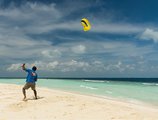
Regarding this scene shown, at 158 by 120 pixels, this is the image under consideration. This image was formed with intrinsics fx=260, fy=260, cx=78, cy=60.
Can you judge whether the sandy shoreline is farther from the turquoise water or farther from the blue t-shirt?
the turquoise water

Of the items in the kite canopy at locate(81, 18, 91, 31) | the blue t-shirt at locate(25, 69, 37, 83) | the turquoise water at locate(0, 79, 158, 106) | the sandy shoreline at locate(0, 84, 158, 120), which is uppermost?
the kite canopy at locate(81, 18, 91, 31)

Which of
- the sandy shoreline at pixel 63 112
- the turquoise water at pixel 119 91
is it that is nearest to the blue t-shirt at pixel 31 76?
the sandy shoreline at pixel 63 112

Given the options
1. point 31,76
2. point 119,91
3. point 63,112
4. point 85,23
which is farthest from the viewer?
point 119,91

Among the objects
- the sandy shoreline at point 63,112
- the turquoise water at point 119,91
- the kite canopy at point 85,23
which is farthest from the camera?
the turquoise water at point 119,91

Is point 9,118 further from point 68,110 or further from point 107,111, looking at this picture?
point 107,111

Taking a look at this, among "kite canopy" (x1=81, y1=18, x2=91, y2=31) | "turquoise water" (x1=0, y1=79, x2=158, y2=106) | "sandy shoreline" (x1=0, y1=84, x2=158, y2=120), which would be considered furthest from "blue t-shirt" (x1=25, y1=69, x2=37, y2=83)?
"turquoise water" (x1=0, y1=79, x2=158, y2=106)

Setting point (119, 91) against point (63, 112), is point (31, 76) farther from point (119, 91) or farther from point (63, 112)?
point (119, 91)

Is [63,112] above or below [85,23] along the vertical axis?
below

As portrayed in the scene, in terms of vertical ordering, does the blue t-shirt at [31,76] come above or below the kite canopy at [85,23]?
below

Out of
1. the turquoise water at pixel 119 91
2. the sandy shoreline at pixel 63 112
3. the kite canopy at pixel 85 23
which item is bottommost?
the sandy shoreline at pixel 63 112

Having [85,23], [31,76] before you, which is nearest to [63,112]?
[31,76]

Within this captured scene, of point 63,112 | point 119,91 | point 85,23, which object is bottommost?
point 63,112

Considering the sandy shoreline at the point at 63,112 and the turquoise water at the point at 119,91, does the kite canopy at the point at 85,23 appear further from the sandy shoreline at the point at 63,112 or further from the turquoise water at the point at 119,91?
the turquoise water at the point at 119,91

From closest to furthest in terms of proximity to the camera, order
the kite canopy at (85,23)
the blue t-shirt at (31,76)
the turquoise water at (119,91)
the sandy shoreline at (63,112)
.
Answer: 1. the sandy shoreline at (63,112)
2. the blue t-shirt at (31,76)
3. the kite canopy at (85,23)
4. the turquoise water at (119,91)
